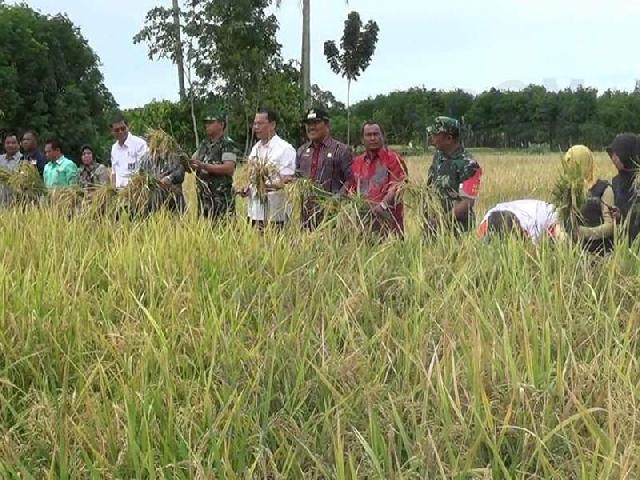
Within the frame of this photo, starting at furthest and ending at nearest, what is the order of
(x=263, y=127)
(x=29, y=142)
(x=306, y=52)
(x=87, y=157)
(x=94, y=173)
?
→ (x=306, y=52) < (x=29, y=142) < (x=87, y=157) < (x=94, y=173) < (x=263, y=127)

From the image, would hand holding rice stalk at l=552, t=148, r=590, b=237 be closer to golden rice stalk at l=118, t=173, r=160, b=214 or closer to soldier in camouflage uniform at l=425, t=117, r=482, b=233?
soldier in camouflage uniform at l=425, t=117, r=482, b=233

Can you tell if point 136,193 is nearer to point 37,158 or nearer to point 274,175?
point 274,175

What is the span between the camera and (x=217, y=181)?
489 cm

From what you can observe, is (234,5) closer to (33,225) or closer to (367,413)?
(33,225)

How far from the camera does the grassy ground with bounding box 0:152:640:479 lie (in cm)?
160

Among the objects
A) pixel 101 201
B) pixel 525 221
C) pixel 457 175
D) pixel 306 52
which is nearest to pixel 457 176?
pixel 457 175

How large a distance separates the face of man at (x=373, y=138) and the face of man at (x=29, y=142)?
361cm

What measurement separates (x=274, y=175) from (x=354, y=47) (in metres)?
35.5

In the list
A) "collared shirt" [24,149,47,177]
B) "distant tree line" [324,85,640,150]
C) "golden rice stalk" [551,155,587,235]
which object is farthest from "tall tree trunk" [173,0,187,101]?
"distant tree line" [324,85,640,150]

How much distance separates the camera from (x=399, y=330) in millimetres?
2289

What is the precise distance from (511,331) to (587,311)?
424 mm

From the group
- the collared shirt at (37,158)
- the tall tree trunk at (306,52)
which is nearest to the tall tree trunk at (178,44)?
the tall tree trunk at (306,52)

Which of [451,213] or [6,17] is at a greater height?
[6,17]

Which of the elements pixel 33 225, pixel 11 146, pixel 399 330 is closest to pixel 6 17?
pixel 11 146
